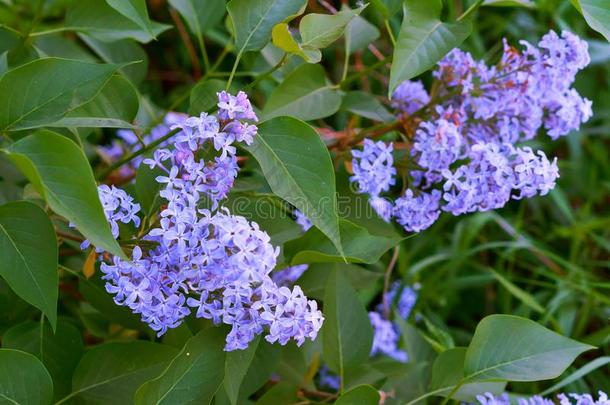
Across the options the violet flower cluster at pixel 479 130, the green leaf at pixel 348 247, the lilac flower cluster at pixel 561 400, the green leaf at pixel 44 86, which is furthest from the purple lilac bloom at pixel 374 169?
the green leaf at pixel 44 86

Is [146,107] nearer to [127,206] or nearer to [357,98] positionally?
[357,98]

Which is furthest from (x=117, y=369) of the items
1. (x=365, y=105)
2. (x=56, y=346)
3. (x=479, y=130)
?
(x=479, y=130)

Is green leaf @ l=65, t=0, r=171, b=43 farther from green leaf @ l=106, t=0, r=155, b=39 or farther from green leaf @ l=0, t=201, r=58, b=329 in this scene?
green leaf @ l=0, t=201, r=58, b=329

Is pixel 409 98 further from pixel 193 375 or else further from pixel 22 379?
pixel 22 379

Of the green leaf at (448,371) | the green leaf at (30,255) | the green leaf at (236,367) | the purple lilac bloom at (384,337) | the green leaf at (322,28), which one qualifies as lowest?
the purple lilac bloom at (384,337)

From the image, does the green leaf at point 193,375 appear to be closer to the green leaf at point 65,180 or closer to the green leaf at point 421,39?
the green leaf at point 65,180

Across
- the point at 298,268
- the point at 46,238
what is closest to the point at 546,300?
the point at 298,268

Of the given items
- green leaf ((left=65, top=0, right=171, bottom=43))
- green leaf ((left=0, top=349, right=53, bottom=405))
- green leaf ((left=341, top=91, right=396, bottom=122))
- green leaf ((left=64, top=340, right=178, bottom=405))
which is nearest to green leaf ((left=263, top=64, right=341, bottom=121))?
green leaf ((left=341, top=91, right=396, bottom=122))
